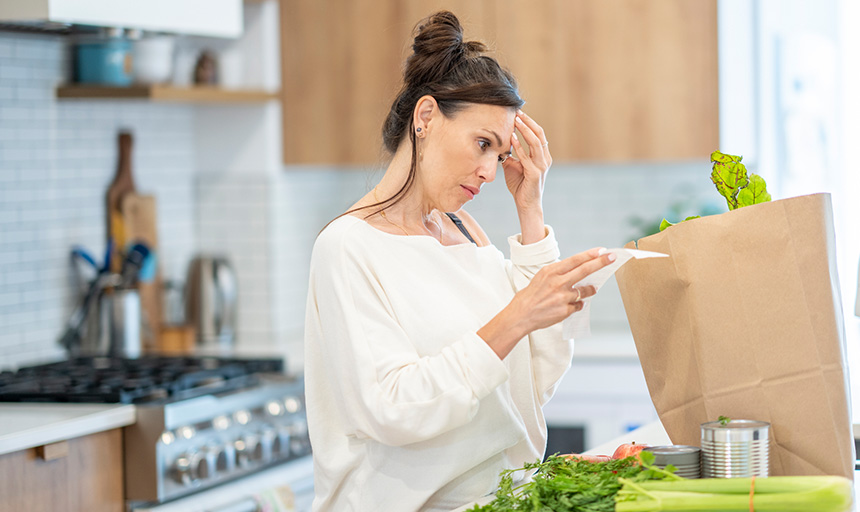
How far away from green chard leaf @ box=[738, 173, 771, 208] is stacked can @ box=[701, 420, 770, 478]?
35cm

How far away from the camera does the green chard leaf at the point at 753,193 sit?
5.13ft

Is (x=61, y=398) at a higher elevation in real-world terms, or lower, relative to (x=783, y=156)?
lower

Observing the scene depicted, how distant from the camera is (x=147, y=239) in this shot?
3.89m

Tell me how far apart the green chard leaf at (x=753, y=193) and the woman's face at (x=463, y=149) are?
442 millimetres

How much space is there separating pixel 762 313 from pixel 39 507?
1835 mm

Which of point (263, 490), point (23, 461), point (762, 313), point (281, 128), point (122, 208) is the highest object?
point (281, 128)

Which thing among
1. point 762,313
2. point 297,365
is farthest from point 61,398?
point 762,313

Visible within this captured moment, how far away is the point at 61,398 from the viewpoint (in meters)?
2.79

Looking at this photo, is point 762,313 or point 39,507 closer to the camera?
point 762,313

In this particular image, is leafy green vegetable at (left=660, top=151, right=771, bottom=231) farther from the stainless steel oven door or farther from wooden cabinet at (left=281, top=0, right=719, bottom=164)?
wooden cabinet at (left=281, top=0, right=719, bottom=164)

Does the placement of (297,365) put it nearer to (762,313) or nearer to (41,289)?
(41,289)

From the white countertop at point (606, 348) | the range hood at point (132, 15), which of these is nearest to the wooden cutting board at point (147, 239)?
the range hood at point (132, 15)

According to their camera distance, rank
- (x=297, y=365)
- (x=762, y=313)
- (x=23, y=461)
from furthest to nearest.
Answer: (x=297, y=365), (x=23, y=461), (x=762, y=313)

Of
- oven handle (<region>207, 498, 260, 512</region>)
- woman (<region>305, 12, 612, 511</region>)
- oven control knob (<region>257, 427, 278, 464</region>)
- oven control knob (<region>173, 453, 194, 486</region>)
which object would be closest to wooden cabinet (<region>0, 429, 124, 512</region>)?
oven control knob (<region>173, 453, 194, 486</region>)
